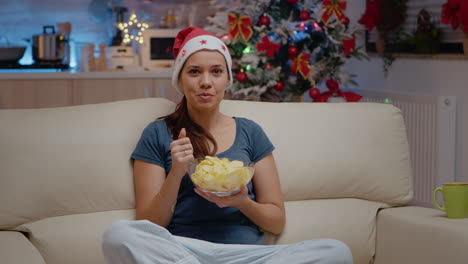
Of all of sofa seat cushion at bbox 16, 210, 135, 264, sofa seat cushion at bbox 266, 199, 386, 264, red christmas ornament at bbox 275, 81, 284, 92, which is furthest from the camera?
red christmas ornament at bbox 275, 81, 284, 92

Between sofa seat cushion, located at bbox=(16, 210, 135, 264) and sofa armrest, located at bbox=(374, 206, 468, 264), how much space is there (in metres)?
0.99

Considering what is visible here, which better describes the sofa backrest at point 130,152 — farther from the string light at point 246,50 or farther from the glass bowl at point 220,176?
the string light at point 246,50

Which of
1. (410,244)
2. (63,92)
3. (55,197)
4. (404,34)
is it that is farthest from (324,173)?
(63,92)

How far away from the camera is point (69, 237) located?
224cm

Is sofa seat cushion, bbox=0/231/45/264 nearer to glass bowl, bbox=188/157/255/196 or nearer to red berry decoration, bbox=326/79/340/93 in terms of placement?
glass bowl, bbox=188/157/255/196

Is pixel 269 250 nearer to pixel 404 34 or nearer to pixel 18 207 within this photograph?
pixel 18 207

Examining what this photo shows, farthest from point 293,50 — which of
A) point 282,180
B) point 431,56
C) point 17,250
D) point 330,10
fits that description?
point 17,250

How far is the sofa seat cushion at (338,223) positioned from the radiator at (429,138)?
2073 mm

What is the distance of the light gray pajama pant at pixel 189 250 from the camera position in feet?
6.46

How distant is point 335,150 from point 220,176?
74 cm

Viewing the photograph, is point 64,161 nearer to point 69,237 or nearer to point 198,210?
point 69,237

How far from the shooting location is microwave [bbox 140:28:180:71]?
5770mm

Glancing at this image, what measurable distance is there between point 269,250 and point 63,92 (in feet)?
11.2

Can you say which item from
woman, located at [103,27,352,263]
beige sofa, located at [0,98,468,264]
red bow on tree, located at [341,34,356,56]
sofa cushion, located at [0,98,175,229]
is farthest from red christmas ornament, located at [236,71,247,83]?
sofa cushion, located at [0,98,175,229]
